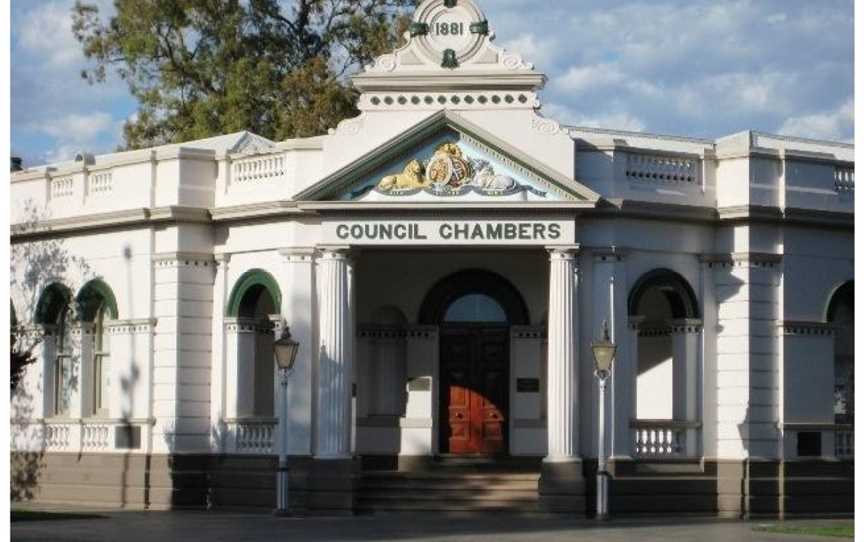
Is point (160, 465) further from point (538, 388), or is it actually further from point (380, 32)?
point (380, 32)

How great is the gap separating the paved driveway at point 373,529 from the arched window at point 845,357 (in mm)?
5227

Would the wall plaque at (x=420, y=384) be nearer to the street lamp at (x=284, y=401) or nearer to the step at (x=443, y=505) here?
the step at (x=443, y=505)

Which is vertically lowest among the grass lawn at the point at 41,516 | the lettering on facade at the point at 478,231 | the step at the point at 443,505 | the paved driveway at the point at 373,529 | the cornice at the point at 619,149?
the paved driveway at the point at 373,529

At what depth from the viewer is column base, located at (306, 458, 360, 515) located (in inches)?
1505

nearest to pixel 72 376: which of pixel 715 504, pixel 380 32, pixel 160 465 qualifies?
pixel 160 465

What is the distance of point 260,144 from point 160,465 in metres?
8.77

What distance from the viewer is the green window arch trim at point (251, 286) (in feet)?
131

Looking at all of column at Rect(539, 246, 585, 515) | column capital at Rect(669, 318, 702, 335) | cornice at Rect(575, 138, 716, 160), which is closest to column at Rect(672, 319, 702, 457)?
column capital at Rect(669, 318, 702, 335)

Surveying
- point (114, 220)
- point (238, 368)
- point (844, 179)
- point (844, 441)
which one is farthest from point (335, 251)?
point (844, 441)

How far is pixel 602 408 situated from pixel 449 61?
6.68 m

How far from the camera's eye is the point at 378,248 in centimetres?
3881

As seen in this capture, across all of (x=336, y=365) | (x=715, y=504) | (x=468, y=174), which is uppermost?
(x=468, y=174)

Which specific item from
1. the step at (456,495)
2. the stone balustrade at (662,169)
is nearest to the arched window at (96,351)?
the step at (456,495)

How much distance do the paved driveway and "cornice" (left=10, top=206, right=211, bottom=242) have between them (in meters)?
5.65
